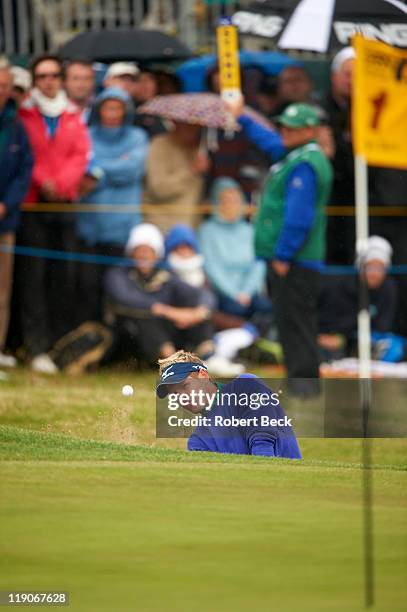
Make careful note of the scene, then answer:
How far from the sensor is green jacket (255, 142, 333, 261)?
10.7 m

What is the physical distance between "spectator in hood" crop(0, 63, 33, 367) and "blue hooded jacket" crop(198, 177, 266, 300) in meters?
1.51

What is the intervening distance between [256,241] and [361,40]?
456 centimetres

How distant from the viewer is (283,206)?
35.3 ft

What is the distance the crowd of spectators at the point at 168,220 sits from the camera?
11.0 m

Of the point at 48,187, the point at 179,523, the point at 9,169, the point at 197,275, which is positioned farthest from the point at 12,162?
the point at 179,523

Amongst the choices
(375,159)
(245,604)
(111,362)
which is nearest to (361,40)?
(375,159)

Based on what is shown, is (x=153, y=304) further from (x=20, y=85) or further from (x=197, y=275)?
(x=20, y=85)

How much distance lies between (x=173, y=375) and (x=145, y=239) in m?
5.89

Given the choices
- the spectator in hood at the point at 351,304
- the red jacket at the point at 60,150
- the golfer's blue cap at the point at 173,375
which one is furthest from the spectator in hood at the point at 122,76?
the golfer's blue cap at the point at 173,375

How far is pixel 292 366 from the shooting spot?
34.4 feet

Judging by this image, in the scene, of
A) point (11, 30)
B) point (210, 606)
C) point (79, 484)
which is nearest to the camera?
point (210, 606)

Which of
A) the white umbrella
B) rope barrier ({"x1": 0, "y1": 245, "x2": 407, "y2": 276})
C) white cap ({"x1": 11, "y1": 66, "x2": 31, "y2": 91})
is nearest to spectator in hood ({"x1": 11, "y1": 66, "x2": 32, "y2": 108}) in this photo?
white cap ({"x1": 11, "y1": 66, "x2": 31, "y2": 91})

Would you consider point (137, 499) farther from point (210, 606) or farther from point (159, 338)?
point (159, 338)

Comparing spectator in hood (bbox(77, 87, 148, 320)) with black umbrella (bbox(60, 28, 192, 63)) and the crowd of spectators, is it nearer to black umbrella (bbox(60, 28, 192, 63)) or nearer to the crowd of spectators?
the crowd of spectators
